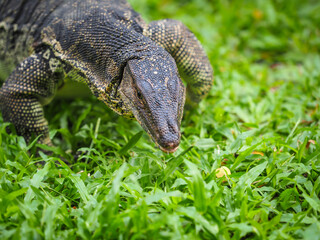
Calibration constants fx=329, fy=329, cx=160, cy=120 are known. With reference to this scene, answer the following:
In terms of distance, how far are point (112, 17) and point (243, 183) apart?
6.23ft

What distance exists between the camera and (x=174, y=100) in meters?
2.52

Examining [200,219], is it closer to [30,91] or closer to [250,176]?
[250,176]

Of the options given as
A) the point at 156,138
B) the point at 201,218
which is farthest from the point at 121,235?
the point at 156,138

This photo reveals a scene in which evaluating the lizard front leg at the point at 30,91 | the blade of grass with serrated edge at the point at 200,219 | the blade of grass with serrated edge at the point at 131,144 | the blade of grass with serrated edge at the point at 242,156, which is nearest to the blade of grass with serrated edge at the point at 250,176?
the blade of grass with serrated edge at the point at 242,156

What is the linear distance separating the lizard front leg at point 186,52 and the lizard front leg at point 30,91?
103 cm

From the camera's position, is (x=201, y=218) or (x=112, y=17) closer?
(x=201, y=218)

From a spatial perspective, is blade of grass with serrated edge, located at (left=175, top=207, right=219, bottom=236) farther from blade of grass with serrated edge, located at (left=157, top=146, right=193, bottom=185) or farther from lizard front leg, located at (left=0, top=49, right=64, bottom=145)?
lizard front leg, located at (left=0, top=49, right=64, bottom=145)

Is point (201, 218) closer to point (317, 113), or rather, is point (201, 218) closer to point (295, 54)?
point (317, 113)

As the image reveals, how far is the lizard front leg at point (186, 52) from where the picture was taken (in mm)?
3307

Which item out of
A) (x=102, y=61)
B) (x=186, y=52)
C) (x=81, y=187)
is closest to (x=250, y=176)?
(x=81, y=187)

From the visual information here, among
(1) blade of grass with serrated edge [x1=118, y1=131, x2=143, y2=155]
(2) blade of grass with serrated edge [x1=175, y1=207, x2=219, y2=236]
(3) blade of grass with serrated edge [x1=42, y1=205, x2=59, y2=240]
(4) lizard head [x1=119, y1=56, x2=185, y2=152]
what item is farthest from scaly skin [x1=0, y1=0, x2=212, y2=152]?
(3) blade of grass with serrated edge [x1=42, y1=205, x2=59, y2=240]

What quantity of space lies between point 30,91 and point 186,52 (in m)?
1.62

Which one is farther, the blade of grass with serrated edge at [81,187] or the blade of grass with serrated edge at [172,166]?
the blade of grass with serrated edge at [172,166]

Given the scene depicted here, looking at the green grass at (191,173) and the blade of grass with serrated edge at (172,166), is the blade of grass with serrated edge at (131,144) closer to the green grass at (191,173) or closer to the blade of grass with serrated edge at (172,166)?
the green grass at (191,173)
